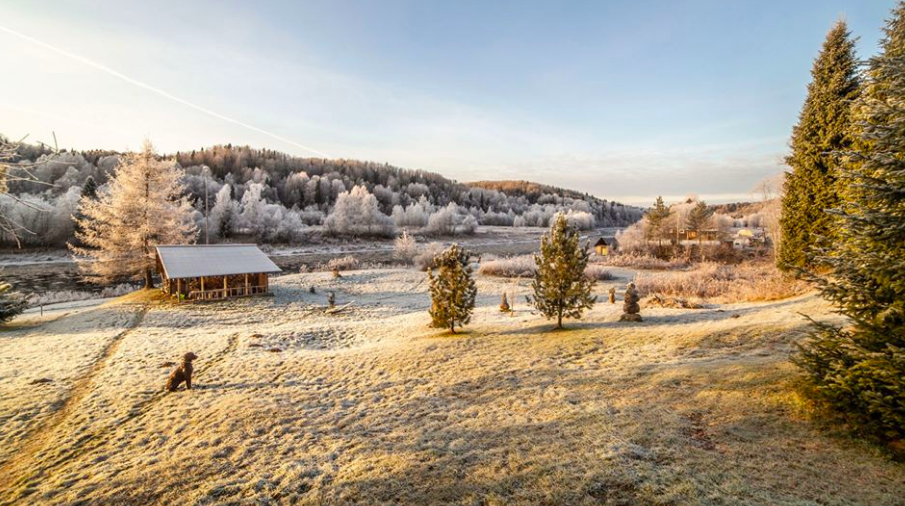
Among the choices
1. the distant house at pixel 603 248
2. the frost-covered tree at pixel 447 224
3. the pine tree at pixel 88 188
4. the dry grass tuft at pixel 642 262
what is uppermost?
the pine tree at pixel 88 188

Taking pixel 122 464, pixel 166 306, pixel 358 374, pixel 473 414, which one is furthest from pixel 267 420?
pixel 166 306

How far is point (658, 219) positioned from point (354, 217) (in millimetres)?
53569

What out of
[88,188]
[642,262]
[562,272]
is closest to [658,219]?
[642,262]

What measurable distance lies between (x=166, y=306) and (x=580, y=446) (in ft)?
83.5

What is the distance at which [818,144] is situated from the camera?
19.2m

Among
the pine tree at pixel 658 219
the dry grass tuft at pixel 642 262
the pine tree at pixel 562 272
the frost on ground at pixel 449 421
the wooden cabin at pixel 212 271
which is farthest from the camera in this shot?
the pine tree at pixel 658 219

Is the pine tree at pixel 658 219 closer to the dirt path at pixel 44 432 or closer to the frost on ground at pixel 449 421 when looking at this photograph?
the frost on ground at pixel 449 421

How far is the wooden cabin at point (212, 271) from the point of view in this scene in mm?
25156

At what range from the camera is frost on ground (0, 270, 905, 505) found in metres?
5.78

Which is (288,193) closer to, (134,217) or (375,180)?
(375,180)

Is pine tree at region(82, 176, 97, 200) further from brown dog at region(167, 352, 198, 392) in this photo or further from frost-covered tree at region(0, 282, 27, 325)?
brown dog at region(167, 352, 198, 392)

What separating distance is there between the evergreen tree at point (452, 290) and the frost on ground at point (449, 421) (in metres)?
0.89

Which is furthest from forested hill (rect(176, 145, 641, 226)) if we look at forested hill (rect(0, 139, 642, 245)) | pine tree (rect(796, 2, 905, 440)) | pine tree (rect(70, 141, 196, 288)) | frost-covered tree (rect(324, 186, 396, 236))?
pine tree (rect(796, 2, 905, 440))

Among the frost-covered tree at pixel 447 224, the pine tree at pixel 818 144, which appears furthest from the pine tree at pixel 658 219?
the frost-covered tree at pixel 447 224
